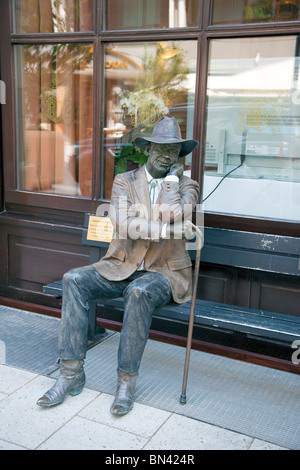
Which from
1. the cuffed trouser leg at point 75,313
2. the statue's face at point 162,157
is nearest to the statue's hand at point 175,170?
the statue's face at point 162,157

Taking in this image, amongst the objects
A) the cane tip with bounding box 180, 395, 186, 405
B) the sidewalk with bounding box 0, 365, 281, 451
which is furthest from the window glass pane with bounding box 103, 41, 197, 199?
the sidewalk with bounding box 0, 365, 281, 451

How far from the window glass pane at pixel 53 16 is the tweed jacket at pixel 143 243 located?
64.0 inches

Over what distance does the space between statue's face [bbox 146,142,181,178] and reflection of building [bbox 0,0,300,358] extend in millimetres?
555

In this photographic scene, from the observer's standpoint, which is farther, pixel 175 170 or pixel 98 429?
pixel 175 170

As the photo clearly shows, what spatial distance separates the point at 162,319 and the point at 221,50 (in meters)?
2.15

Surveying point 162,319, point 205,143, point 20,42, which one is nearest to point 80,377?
point 162,319

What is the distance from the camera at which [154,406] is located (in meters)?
3.22

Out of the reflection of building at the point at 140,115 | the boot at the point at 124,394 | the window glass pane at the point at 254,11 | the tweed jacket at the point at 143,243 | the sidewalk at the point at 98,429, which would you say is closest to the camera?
the sidewalk at the point at 98,429

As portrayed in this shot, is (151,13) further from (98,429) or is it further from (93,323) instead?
(98,429)

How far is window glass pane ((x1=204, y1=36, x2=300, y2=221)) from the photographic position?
3.95m

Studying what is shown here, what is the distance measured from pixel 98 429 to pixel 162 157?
5.77 ft

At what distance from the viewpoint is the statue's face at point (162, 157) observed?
350 cm

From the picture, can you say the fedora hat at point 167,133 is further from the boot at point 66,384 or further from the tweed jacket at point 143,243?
the boot at point 66,384

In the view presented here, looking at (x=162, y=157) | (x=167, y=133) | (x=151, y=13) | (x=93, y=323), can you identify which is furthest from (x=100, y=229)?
(x=151, y=13)
